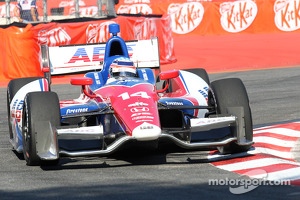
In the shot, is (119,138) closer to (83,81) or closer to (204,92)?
(83,81)

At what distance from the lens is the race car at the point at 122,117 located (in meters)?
9.27

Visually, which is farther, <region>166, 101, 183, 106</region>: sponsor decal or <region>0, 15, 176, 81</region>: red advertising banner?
<region>0, 15, 176, 81</region>: red advertising banner

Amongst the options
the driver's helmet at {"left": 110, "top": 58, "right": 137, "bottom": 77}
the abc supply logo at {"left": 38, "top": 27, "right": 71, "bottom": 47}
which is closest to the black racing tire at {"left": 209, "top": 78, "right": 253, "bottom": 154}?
the driver's helmet at {"left": 110, "top": 58, "right": 137, "bottom": 77}

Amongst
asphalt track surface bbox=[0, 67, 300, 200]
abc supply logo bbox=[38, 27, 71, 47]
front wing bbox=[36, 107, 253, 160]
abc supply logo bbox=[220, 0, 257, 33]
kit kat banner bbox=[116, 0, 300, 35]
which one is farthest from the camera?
abc supply logo bbox=[220, 0, 257, 33]

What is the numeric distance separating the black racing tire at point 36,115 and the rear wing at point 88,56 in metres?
2.51

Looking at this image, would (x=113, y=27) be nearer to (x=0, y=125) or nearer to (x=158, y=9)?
(x=0, y=125)

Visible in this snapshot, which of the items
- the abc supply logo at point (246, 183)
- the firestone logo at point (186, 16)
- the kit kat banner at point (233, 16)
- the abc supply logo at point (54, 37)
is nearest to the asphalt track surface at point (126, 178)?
the abc supply logo at point (246, 183)

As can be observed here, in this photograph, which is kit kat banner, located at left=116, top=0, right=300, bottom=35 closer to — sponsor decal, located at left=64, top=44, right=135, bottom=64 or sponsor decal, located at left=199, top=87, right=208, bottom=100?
sponsor decal, located at left=64, top=44, right=135, bottom=64

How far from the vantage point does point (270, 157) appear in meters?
9.58

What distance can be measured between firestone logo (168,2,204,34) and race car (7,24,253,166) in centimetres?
2171

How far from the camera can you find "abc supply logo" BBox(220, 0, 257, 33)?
105 ft

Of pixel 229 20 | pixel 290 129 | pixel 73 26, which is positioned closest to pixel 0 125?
pixel 290 129

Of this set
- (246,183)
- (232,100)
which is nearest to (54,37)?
(232,100)

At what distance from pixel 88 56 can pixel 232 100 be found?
302cm
